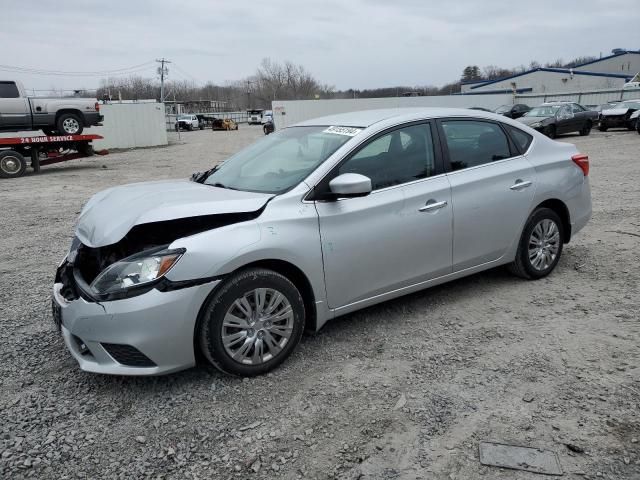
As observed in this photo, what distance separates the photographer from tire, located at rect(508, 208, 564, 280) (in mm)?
4598

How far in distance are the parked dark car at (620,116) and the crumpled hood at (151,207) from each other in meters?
25.2

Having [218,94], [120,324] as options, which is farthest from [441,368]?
[218,94]

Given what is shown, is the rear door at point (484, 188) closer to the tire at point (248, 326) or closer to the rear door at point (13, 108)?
the tire at point (248, 326)

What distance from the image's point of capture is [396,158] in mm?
3916

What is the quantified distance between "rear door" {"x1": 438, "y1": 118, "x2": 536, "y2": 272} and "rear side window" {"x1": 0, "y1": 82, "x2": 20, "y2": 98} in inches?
669

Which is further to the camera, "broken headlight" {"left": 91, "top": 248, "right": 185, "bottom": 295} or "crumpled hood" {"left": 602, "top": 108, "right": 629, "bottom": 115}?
"crumpled hood" {"left": 602, "top": 108, "right": 629, "bottom": 115}

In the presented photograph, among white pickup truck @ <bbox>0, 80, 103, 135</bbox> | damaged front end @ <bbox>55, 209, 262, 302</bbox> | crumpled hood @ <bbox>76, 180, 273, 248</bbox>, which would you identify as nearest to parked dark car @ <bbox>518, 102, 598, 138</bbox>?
white pickup truck @ <bbox>0, 80, 103, 135</bbox>

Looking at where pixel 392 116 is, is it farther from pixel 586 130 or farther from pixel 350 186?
pixel 586 130

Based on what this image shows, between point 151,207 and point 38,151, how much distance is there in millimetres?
15789

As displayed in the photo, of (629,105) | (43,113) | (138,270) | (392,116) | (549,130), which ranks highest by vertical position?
(43,113)

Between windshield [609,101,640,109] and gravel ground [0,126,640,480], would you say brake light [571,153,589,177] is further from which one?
windshield [609,101,640,109]

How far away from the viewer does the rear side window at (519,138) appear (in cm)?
464

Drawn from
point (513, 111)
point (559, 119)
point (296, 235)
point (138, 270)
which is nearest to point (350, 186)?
point (296, 235)

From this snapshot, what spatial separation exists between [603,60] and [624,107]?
43.9m
